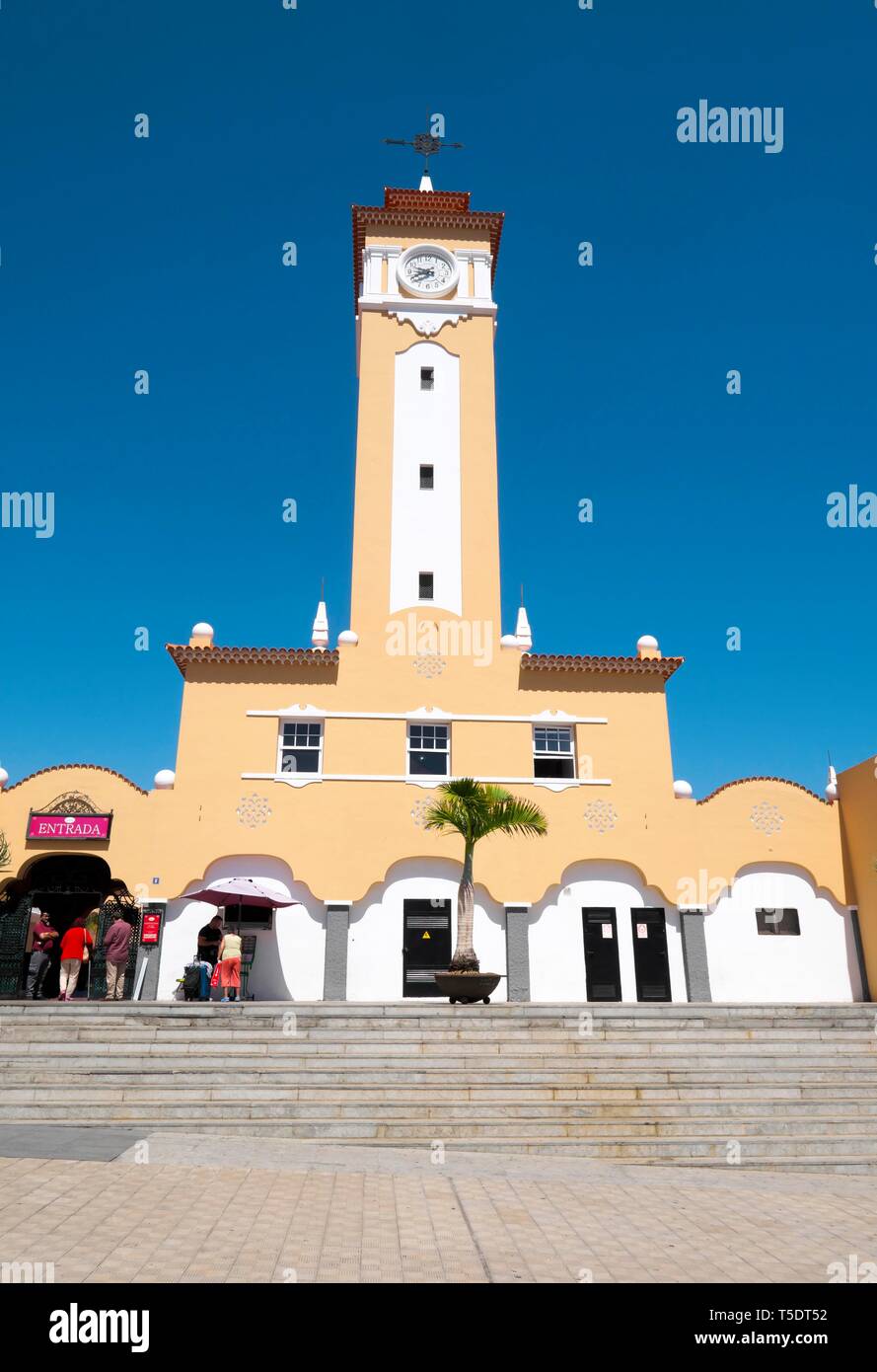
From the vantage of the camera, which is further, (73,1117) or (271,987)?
(271,987)

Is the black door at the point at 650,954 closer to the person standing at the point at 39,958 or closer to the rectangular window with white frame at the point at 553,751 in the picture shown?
the rectangular window with white frame at the point at 553,751

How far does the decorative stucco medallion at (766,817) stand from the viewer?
923 inches

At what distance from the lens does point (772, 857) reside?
23125mm

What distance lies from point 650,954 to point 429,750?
25.5ft

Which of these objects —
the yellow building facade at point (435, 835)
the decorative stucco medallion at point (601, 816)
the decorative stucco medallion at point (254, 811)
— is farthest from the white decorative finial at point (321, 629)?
the decorative stucco medallion at point (601, 816)

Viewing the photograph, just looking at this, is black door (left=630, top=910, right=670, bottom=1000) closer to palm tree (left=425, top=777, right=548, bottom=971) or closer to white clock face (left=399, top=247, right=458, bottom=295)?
Result: palm tree (left=425, top=777, right=548, bottom=971)

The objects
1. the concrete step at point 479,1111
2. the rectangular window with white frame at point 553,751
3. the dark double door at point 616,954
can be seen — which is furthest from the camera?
the rectangular window with white frame at point 553,751

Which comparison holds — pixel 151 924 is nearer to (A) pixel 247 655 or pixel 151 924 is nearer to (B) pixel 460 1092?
(A) pixel 247 655

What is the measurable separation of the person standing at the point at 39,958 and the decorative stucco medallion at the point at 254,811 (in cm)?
505

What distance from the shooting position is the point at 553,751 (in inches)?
942

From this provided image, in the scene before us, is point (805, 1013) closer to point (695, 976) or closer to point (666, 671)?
point (695, 976)

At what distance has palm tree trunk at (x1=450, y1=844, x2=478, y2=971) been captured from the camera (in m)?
17.7
